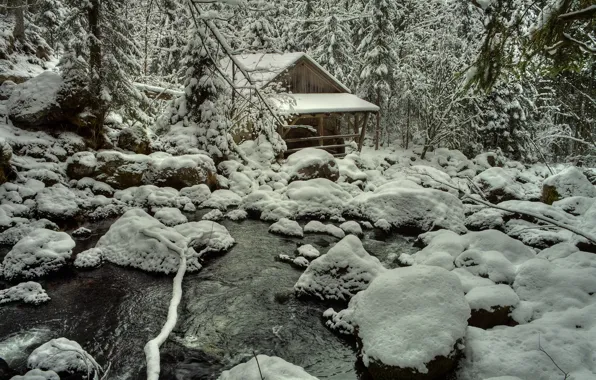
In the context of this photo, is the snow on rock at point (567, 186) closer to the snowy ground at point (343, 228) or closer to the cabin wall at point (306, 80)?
the snowy ground at point (343, 228)

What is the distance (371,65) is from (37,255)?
2346 cm

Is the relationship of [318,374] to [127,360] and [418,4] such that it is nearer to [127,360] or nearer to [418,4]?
[127,360]

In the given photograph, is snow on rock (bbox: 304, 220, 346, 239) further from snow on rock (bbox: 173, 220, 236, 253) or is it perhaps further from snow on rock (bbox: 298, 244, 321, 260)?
snow on rock (bbox: 173, 220, 236, 253)

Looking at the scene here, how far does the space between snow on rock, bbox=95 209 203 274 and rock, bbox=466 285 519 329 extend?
5.81 metres

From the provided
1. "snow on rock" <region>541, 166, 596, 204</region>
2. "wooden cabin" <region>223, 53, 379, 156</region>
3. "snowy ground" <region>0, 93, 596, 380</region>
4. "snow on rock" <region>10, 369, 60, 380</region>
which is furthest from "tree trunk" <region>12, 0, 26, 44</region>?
"snow on rock" <region>541, 166, 596, 204</region>

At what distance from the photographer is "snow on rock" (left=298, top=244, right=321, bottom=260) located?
979 centimetres

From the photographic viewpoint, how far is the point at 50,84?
1477 centimetres

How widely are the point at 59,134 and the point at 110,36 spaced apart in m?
4.48

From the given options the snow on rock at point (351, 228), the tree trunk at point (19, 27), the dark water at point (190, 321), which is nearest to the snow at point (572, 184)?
the snow on rock at point (351, 228)

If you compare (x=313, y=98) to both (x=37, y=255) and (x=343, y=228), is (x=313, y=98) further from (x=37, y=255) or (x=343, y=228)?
(x=37, y=255)

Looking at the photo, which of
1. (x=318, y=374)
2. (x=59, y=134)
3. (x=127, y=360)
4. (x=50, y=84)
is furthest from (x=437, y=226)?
(x=50, y=84)

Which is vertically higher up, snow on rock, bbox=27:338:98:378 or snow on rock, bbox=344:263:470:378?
snow on rock, bbox=344:263:470:378

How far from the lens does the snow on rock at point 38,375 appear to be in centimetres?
495

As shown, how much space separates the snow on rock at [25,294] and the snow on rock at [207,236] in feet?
10.7
